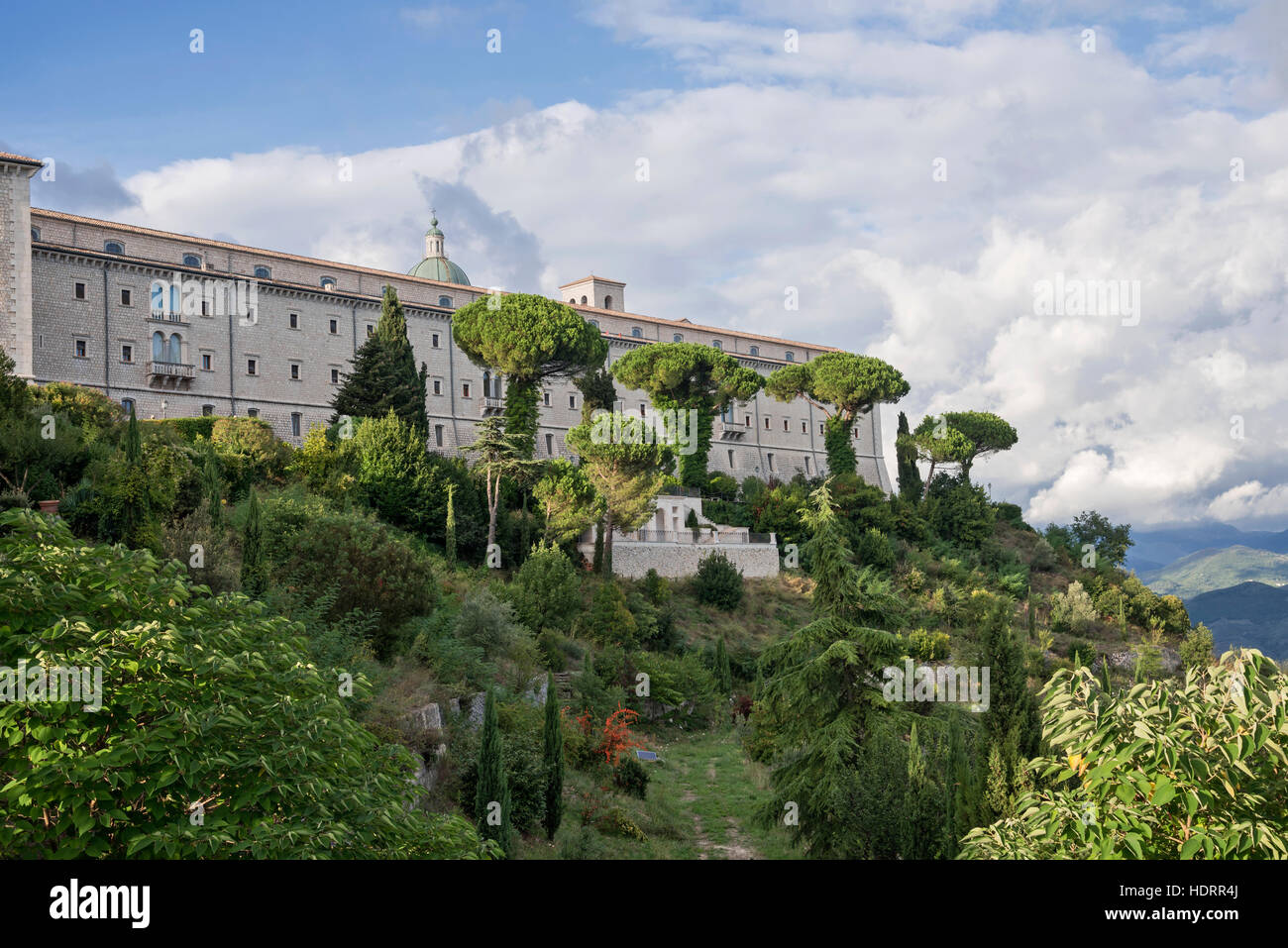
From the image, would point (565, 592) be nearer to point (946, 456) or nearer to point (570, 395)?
point (570, 395)

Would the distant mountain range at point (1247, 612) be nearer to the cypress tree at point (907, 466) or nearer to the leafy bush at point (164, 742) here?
the cypress tree at point (907, 466)

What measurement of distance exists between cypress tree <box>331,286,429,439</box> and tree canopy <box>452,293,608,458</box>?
5.36 m

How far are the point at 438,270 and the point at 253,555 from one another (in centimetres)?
5606

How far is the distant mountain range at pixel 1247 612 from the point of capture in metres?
140

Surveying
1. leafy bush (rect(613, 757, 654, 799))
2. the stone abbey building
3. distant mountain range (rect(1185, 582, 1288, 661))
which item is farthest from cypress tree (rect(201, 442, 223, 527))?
distant mountain range (rect(1185, 582, 1288, 661))

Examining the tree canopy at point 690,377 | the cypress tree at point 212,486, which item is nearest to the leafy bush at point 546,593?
the cypress tree at point 212,486

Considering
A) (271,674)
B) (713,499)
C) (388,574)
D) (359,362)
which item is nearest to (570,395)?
(713,499)

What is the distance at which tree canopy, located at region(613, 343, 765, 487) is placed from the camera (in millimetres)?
60219

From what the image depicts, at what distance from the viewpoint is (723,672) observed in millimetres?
36156

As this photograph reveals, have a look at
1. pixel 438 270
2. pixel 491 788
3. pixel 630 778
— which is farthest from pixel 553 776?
pixel 438 270

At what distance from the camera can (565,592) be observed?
1297 inches

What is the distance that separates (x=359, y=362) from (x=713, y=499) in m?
22.1

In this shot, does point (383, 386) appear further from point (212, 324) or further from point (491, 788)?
point (491, 788)
